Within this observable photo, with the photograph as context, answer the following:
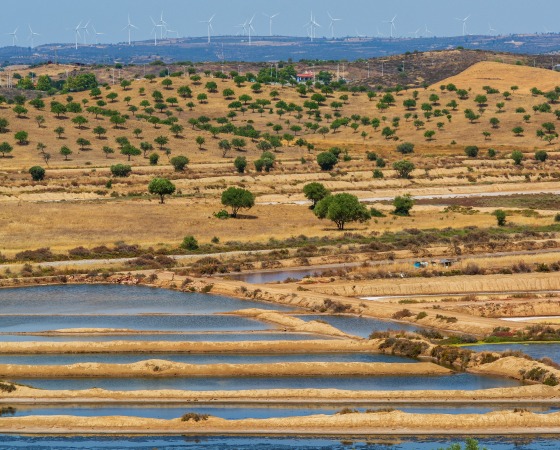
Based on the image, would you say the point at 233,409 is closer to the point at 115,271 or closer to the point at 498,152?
the point at 115,271

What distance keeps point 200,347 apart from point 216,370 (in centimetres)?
542

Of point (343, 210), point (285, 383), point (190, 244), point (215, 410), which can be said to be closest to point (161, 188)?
point (343, 210)

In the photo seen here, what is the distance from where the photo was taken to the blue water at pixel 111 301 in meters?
80.2

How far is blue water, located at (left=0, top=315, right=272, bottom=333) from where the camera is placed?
73812 millimetres

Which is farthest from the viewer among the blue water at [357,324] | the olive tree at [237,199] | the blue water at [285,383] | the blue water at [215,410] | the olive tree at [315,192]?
the olive tree at [315,192]

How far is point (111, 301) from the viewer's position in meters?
83.3

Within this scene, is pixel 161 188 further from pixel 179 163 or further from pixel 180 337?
pixel 180 337

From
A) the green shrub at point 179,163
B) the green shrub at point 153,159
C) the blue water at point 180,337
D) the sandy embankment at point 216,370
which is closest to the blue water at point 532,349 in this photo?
the sandy embankment at point 216,370

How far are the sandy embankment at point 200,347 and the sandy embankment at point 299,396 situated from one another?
392 inches

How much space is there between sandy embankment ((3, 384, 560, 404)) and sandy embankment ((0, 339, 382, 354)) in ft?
32.6

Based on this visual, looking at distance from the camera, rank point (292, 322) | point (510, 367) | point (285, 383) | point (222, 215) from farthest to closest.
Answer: point (222, 215)
point (292, 322)
point (510, 367)
point (285, 383)

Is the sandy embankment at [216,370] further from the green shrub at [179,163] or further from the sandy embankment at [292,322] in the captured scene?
the green shrub at [179,163]

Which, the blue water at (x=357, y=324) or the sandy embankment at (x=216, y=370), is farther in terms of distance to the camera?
the blue water at (x=357, y=324)

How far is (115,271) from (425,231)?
105ft
